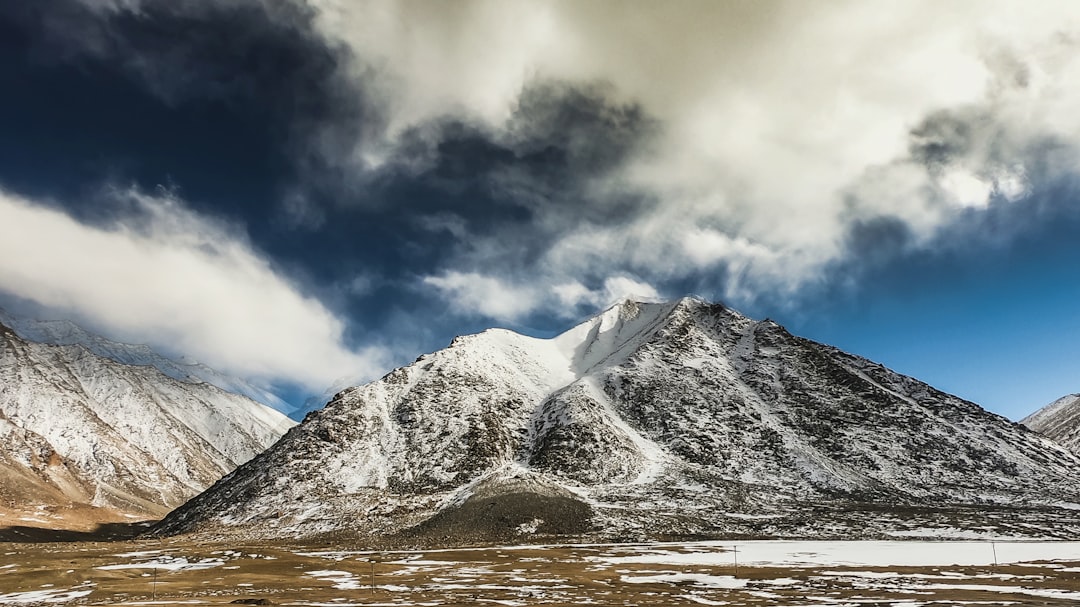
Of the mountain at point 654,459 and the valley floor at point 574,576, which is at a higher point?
the mountain at point 654,459

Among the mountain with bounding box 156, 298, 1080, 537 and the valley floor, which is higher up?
the mountain with bounding box 156, 298, 1080, 537

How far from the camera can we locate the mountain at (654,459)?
103 m

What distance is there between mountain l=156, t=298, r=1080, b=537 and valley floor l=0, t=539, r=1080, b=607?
22.6 metres

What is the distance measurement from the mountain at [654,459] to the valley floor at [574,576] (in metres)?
22.6

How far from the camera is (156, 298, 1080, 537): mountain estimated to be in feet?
338

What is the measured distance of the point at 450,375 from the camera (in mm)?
167125

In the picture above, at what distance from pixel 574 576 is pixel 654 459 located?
298 feet

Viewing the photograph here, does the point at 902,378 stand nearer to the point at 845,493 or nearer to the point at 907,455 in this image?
the point at 907,455

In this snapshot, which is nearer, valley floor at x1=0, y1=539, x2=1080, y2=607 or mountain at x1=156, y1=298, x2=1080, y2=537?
valley floor at x1=0, y1=539, x2=1080, y2=607

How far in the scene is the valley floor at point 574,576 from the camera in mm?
38906

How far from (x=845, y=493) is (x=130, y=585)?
401 ft

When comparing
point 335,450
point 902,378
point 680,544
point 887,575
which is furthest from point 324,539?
point 902,378

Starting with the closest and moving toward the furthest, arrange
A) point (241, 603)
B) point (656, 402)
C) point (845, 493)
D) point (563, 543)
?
point (241, 603) → point (563, 543) → point (845, 493) → point (656, 402)

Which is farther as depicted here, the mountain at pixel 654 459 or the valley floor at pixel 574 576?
the mountain at pixel 654 459
